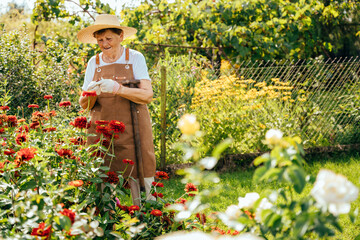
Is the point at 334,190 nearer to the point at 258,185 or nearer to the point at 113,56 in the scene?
the point at 113,56

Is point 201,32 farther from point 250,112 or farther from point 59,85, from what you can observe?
point 59,85

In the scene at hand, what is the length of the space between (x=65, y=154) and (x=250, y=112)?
365 cm

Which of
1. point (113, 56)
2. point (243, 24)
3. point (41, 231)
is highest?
point (243, 24)

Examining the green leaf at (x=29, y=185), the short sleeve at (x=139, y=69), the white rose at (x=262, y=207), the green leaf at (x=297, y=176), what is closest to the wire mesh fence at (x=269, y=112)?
the short sleeve at (x=139, y=69)

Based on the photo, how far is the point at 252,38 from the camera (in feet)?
22.8

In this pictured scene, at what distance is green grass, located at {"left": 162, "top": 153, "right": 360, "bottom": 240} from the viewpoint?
3572 millimetres

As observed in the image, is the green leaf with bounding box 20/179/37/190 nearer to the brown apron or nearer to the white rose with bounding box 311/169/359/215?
the brown apron

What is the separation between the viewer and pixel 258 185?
4.27 meters

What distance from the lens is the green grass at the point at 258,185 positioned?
11.7 ft

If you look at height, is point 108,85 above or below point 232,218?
above

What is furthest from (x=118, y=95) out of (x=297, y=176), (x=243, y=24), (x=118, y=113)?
(x=243, y=24)

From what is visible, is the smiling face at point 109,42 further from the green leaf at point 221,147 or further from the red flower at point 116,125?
the green leaf at point 221,147

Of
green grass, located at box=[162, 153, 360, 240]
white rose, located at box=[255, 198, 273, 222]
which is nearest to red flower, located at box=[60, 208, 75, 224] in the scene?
white rose, located at box=[255, 198, 273, 222]

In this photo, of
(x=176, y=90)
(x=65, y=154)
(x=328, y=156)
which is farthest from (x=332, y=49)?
(x=65, y=154)
